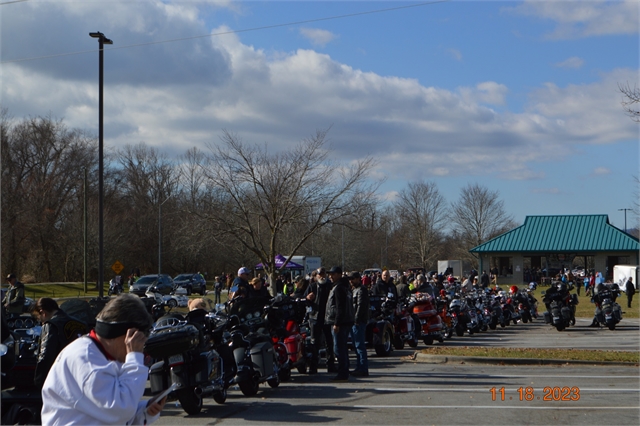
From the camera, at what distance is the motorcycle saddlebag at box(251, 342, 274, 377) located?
1077 centimetres

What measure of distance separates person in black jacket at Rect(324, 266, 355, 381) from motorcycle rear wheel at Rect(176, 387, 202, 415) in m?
3.38

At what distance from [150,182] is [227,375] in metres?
79.5

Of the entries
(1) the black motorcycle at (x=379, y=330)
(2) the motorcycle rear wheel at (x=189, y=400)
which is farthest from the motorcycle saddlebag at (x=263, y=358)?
(1) the black motorcycle at (x=379, y=330)

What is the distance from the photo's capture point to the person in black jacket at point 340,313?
12352 mm

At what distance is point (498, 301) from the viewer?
2547 centimetres

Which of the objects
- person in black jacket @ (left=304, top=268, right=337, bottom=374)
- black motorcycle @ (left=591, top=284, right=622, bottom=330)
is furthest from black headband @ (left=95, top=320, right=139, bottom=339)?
black motorcycle @ (left=591, top=284, right=622, bottom=330)

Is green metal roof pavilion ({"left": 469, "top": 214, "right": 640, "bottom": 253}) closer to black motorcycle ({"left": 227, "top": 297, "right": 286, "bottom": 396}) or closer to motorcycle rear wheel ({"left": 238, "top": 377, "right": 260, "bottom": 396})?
black motorcycle ({"left": 227, "top": 297, "right": 286, "bottom": 396})

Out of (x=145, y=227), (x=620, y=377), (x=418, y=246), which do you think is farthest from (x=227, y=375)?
(x=418, y=246)

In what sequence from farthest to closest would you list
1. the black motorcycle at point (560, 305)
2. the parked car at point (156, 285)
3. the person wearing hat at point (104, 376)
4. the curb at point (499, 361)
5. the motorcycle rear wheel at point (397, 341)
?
the parked car at point (156, 285), the black motorcycle at point (560, 305), the motorcycle rear wheel at point (397, 341), the curb at point (499, 361), the person wearing hat at point (104, 376)

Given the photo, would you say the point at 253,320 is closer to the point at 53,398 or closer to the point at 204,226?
the point at 53,398

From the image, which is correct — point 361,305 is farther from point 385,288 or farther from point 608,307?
point 608,307

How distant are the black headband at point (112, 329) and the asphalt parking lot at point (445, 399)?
18.9 feet

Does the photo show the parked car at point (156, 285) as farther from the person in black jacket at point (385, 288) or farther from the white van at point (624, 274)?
the person in black jacket at point (385, 288)

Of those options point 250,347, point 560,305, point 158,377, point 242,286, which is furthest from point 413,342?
point 158,377
